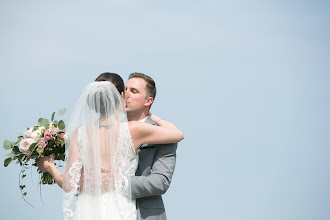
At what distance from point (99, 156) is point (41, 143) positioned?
70cm

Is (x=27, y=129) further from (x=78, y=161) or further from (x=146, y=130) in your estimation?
(x=146, y=130)

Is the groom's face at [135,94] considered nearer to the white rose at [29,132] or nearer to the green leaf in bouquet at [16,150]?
the white rose at [29,132]

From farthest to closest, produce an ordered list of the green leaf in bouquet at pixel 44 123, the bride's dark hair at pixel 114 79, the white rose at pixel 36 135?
1. the green leaf in bouquet at pixel 44 123
2. the white rose at pixel 36 135
3. the bride's dark hair at pixel 114 79

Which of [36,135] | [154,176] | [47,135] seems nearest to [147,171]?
[154,176]

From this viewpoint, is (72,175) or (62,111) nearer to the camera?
(72,175)

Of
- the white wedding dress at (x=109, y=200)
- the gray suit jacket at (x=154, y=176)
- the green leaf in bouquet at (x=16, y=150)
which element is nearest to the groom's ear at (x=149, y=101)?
the gray suit jacket at (x=154, y=176)

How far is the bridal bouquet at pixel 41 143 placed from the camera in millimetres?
6918

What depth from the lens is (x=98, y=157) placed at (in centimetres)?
658

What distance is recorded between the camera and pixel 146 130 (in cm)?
673

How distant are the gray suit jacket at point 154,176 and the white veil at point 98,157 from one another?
0.23m

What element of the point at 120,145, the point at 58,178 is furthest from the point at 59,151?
the point at 120,145

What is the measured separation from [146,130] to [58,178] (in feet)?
3.41

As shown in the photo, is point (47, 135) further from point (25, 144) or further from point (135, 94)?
point (135, 94)

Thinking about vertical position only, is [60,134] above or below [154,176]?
above
